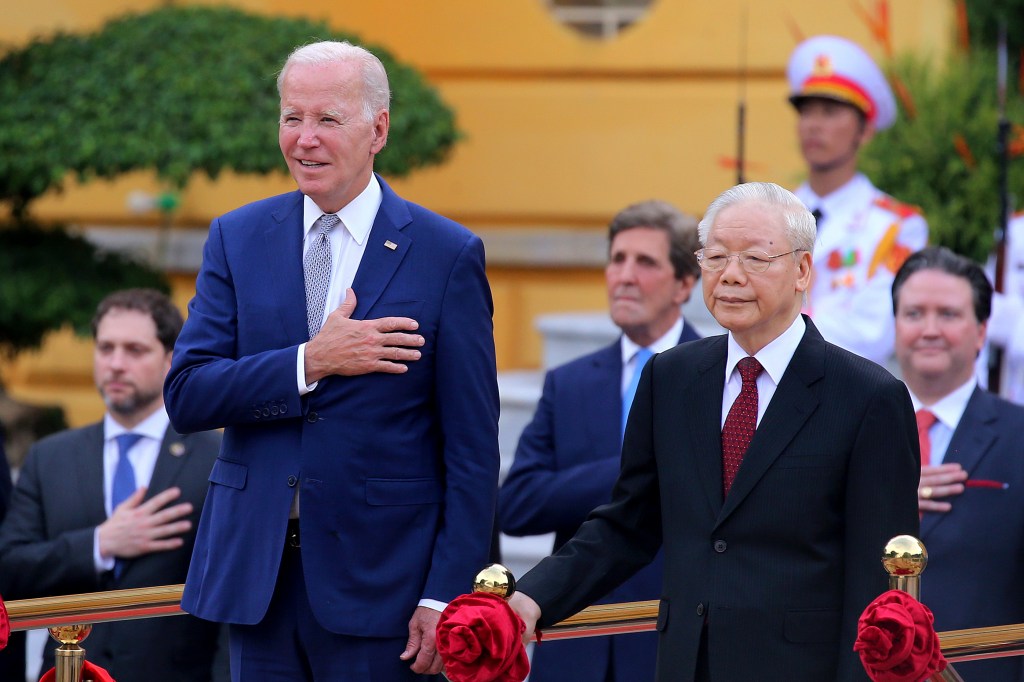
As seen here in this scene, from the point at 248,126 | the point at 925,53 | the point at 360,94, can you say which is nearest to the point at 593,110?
the point at 925,53

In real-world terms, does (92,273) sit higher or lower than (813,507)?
higher

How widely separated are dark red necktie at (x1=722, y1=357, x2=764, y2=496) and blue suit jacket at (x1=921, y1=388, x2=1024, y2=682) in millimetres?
1274

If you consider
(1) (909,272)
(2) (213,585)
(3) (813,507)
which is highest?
(1) (909,272)

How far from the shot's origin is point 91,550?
4367 millimetres

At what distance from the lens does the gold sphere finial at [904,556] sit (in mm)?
2717

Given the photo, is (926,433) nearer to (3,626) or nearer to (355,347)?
(355,347)

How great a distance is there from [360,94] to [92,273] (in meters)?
4.68

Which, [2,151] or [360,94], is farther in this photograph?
[2,151]

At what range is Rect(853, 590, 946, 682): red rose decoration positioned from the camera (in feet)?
8.61

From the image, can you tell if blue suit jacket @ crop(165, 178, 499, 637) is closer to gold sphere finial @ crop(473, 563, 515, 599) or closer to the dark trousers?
the dark trousers

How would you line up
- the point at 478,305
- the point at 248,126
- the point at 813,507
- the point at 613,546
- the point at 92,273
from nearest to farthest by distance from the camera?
the point at 813,507, the point at 613,546, the point at 478,305, the point at 248,126, the point at 92,273

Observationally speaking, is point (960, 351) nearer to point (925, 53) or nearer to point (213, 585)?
point (213, 585)

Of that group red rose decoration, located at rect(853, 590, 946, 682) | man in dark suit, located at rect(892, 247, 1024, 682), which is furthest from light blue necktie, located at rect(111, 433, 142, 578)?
red rose decoration, located at rect(853, 590, 946, 682)

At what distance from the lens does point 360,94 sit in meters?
3.24
